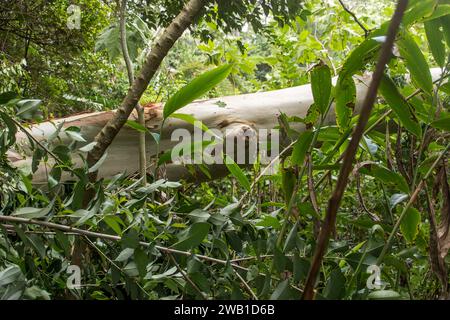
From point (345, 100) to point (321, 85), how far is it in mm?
81

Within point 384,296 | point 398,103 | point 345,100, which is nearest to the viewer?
point 384,296

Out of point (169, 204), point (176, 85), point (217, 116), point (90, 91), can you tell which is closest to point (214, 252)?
point (169, 204)

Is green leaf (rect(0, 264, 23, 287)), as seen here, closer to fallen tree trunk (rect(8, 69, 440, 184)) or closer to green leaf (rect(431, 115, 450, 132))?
green leaf (rect(431, 115, 450, 132))

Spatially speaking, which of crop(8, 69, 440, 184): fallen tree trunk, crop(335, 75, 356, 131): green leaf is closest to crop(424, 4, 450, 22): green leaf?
crop(335, 75, 356, 131): green leaf

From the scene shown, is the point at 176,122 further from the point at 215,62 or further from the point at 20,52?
the point at 20,52

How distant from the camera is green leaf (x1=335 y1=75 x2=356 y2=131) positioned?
27.6 inches

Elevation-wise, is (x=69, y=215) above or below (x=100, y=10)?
below

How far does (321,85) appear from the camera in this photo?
687 mm

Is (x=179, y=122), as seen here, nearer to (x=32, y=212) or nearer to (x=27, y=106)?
(x=27, y=106)

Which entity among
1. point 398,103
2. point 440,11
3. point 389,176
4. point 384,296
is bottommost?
point 384,296

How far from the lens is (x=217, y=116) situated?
165 cm

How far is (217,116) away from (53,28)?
6.13ft

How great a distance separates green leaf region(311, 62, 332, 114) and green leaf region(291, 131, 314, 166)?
0.04 meters

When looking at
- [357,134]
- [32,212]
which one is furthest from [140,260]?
[357,134]
